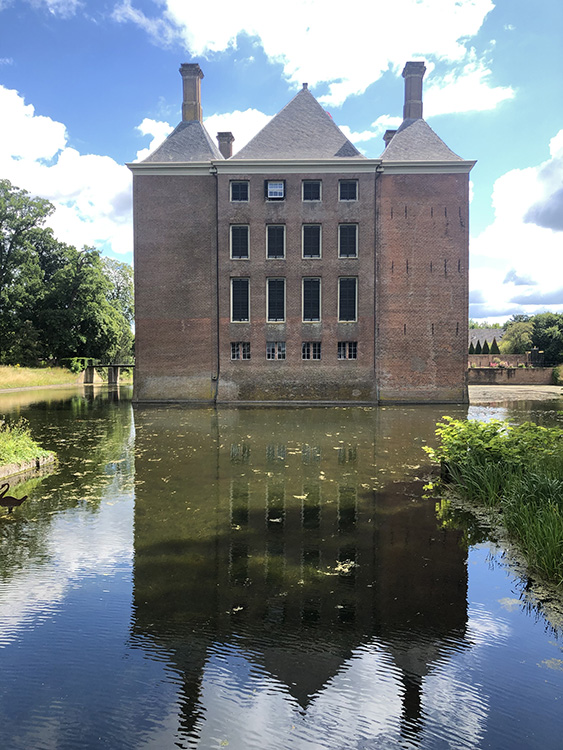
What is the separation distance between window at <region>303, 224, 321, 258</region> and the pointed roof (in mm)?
3901

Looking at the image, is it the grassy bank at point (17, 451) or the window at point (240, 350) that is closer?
the grassy bank at point (17, 451)

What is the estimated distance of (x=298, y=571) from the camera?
5.48 m

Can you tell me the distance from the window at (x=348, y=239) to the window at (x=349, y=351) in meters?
4.81

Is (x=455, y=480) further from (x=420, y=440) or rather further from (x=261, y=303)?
(x=261, y=303)

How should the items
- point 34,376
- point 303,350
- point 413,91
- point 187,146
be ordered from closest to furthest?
point 303,350
point 187,146
point 413,91
point 34,376

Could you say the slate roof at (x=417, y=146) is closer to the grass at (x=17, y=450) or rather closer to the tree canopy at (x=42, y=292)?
the grass at (x=17, y=450)

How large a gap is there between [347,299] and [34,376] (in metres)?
27.5

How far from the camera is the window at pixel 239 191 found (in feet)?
89.6

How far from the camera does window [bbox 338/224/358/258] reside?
89.2ft

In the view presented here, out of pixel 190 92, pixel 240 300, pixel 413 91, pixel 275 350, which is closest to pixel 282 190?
pixel 240 300

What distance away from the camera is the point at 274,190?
27.4 meters

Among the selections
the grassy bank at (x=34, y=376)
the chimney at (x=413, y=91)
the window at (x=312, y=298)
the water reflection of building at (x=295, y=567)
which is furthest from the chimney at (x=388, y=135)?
the grassy bank at (x=34, y=376)

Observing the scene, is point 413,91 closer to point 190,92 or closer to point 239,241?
point 190,92

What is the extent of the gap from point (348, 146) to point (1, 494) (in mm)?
25772
